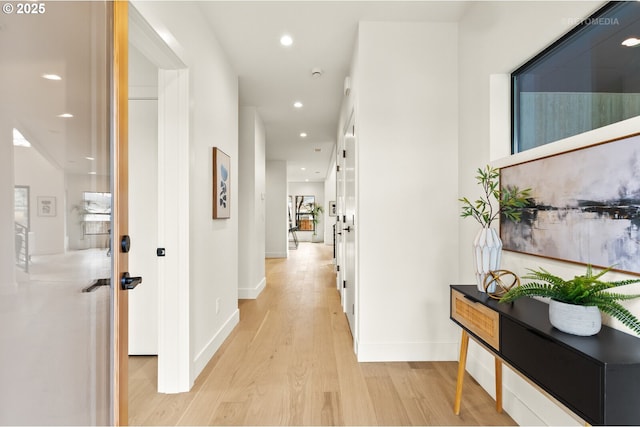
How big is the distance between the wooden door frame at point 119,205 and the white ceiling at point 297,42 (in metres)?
1.27

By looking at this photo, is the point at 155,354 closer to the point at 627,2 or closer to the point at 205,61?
the point at 205,61

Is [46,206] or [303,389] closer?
[46,206]

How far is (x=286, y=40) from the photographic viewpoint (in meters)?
2.63

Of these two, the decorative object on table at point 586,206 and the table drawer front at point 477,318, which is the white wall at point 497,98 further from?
the table drawer front at point 477,318

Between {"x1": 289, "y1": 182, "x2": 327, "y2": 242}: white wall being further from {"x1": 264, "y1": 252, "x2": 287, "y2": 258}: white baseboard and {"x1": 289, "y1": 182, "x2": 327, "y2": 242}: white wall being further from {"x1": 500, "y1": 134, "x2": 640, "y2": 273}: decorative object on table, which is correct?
{"x1": 500, "y1": 134, "x2": 640, "y2": 273}: decorative object on table

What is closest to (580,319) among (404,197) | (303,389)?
(404,197)

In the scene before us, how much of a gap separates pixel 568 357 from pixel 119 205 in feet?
5.69

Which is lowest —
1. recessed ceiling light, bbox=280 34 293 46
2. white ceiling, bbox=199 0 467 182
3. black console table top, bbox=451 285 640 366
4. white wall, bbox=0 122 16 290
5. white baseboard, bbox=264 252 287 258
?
white baseboard, bbox=264 252 287 258

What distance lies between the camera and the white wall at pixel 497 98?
1501 millimetres

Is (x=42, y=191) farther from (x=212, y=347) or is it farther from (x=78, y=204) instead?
(x=212, y=347)

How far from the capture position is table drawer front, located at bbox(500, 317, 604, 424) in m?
0.89

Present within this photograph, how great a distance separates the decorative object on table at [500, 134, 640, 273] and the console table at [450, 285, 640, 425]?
29 centimetres

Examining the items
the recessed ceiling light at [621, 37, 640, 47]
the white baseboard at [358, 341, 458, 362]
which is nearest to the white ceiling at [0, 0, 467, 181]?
the recessed ceiling light at [621, 37, 640, 47]

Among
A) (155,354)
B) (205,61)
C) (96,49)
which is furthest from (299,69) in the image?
(155,354)
